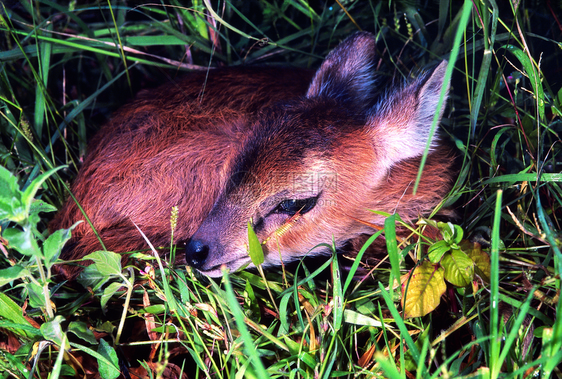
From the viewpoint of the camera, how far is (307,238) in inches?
113

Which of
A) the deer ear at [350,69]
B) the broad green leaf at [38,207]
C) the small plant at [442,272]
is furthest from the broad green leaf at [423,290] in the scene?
the broad green leaf at [38,207]

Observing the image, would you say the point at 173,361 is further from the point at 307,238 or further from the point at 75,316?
the point at 307,238

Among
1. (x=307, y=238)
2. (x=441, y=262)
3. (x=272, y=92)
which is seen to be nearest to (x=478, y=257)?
(x=441, y=262)

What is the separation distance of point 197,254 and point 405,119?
4.74ft

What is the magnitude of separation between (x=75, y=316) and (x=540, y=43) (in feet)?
12.1

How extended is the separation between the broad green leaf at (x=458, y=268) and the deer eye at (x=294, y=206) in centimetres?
84

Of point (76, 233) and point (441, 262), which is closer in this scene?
point (441, 262)

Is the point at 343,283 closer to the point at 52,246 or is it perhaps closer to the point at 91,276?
the point at 91,276

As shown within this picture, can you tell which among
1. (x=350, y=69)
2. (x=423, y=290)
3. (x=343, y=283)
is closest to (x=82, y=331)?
(x=343, y=283)

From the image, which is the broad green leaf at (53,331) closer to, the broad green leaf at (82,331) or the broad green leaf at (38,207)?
the broad green leaf at (82,331)

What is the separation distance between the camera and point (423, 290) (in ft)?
7.22

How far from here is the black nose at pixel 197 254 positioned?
2.49 m

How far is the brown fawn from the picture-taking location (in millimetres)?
2535

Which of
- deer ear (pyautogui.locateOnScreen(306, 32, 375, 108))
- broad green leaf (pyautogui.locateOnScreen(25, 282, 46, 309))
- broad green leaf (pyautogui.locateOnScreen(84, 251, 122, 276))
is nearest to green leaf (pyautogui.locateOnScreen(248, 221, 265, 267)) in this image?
broad green leaf (pyautogui.locateOnScreen(84, 251, 122, 276))
